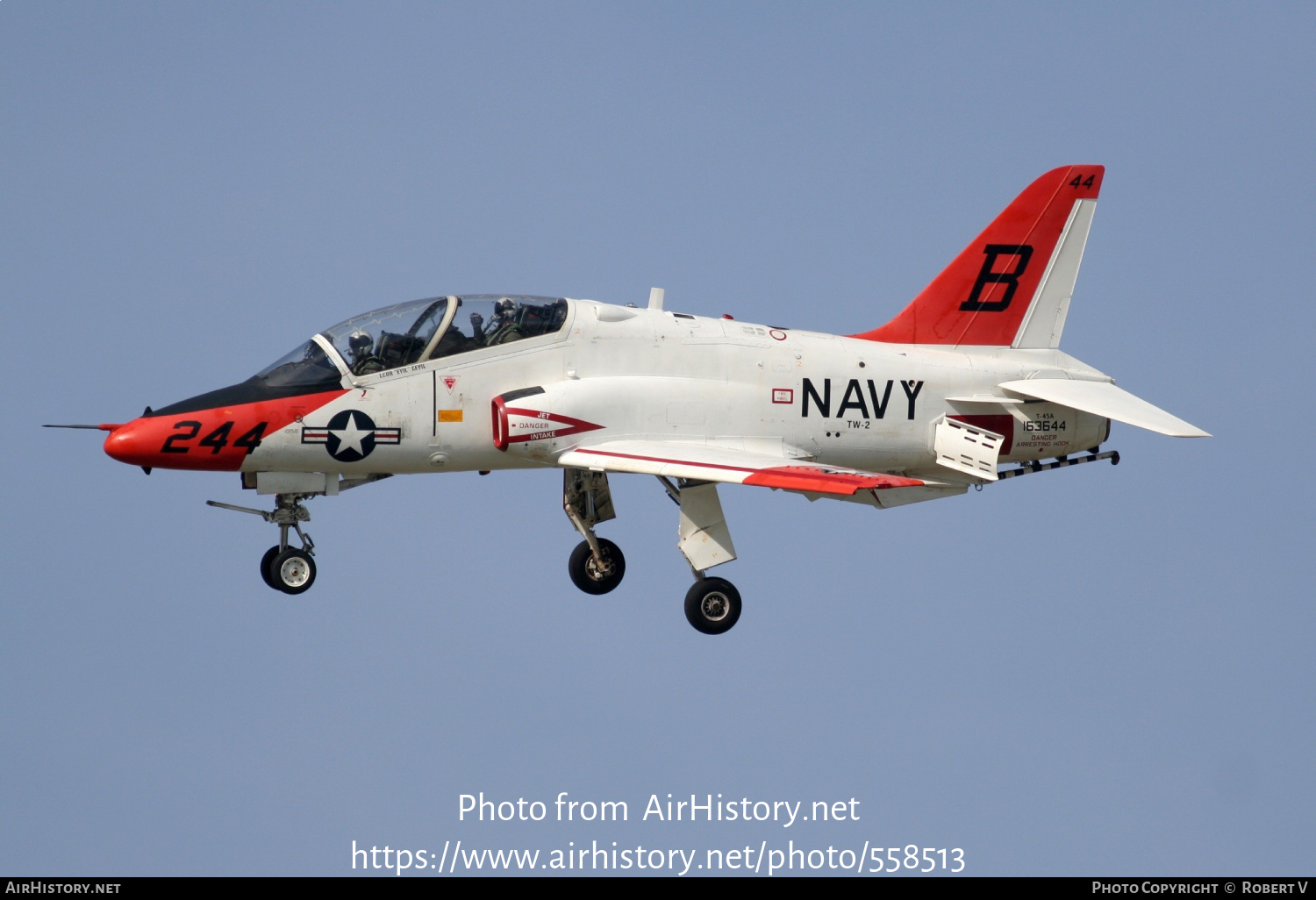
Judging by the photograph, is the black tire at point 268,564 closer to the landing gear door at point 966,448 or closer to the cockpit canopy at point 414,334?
the cockpit canopy at point 414,334

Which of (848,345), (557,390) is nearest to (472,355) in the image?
(557,390)

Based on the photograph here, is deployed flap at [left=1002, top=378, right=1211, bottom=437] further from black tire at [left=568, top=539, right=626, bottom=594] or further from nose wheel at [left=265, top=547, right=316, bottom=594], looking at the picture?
nose wheel at [left=265, top=547, right=316, bottom=594]

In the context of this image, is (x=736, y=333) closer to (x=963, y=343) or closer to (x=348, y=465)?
(x=963, y=343)

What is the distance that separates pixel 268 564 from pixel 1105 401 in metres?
8.99

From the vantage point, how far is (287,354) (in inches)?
751

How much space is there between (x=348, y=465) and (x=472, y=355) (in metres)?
1.66

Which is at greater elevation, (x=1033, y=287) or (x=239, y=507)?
(x=1033, y=287)

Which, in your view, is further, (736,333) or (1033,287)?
(1033,287)

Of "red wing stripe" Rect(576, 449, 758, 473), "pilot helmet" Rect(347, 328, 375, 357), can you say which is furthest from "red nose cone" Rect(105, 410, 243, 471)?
"red wing stripe" Rect(576, 449, 758, 473)

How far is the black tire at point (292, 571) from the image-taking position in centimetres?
1909

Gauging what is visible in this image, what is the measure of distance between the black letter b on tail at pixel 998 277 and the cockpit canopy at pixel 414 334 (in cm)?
476

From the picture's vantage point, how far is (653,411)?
1922cm

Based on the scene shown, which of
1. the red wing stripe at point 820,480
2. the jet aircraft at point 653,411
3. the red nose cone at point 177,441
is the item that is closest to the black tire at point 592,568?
the jet aircraft at point 653,411

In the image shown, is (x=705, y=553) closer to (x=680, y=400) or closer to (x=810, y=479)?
(x=680, y=400)
